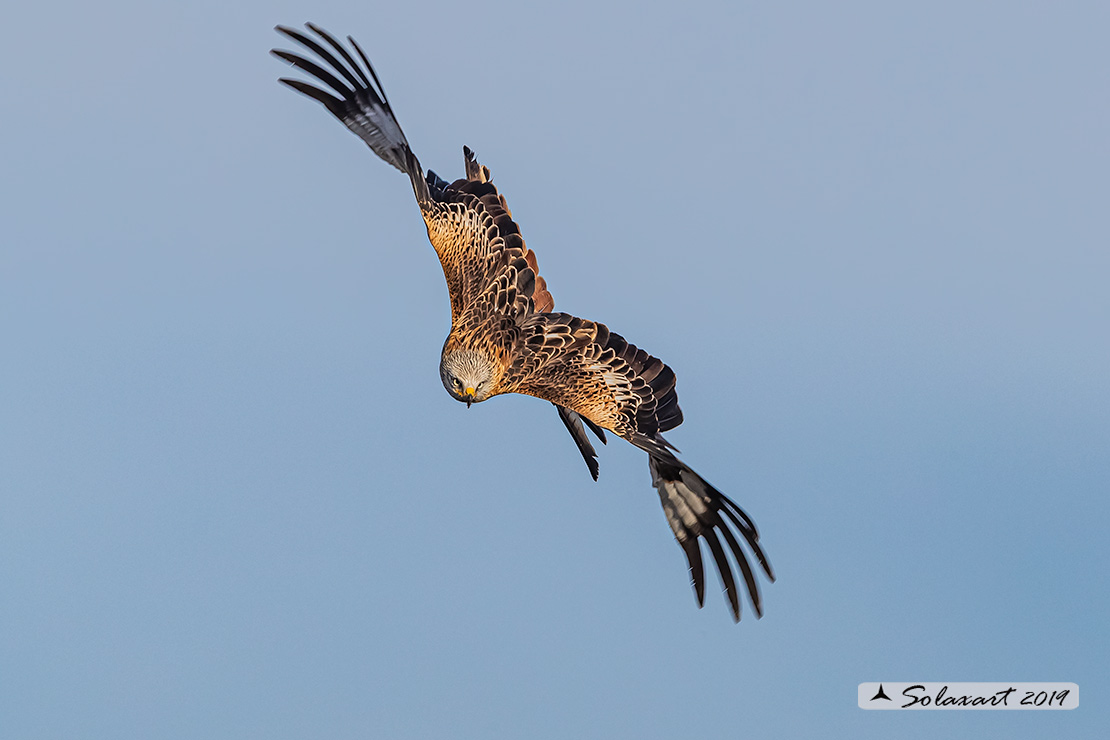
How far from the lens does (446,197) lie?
18.9m

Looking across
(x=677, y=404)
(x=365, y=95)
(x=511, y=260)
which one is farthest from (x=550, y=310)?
(x=365, y=95)

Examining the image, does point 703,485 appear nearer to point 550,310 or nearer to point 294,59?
point 550,310

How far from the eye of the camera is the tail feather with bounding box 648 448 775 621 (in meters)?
17.3

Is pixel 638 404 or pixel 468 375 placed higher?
pixel 638 404

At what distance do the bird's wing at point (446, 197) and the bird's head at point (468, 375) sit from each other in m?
0.90

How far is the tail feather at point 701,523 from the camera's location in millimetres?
17297

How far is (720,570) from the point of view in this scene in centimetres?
1759

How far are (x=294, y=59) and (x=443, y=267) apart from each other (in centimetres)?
292

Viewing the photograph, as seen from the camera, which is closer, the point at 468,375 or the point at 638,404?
the point at 468,375

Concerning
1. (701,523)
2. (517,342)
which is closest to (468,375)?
(517,342)

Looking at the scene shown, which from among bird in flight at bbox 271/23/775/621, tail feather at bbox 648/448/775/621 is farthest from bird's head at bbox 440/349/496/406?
tail feather at bbox 648/448/775/621

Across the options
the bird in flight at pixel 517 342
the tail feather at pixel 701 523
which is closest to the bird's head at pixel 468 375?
the bird in flight at pixel 517 342

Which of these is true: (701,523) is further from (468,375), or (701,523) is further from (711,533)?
(468,375)

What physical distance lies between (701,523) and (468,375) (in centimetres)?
298
